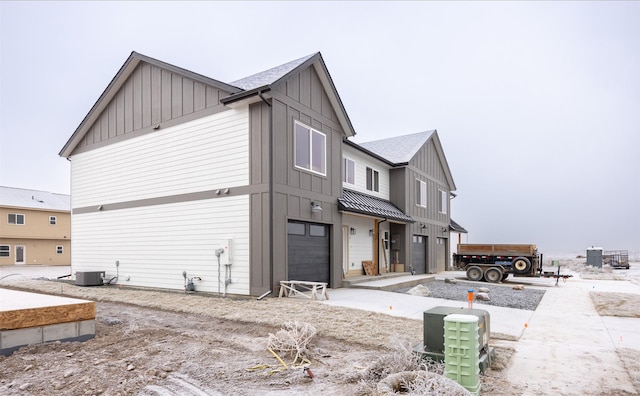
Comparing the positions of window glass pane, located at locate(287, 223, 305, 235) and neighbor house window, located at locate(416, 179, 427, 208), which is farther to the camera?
neighbor house window, located at locate(416, 179, 427, 208)

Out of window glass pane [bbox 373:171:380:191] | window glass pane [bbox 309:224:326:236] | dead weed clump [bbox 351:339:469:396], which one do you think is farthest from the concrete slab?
window glass pane [bbox 373:171:380:191]

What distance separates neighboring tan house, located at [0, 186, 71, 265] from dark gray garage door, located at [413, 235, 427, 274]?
31.7 meters

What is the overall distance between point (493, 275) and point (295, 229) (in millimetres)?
11217

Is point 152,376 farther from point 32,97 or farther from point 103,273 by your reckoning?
point 32,97

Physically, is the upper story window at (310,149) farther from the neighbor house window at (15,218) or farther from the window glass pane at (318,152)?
the neighbor house window at (15,218)

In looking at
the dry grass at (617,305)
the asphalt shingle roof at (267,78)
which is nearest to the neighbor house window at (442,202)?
the dry grass at (617,305)

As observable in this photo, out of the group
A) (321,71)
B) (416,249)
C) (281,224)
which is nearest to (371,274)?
(416,249)

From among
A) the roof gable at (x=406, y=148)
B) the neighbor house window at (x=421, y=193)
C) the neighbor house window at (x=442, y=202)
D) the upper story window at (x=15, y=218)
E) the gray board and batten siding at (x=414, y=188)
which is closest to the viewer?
the gray board and batten siding at (x=414, y=188)

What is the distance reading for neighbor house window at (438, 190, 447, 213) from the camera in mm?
24086

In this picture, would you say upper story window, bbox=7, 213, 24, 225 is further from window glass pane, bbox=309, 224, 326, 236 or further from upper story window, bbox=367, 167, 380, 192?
window glass pane, bbox=309, 224, 326, 236

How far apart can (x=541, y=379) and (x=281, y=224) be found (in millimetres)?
7446

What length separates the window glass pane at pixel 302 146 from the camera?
→ 1198 cm

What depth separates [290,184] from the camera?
11.4m

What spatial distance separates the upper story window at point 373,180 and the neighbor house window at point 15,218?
31115mm
